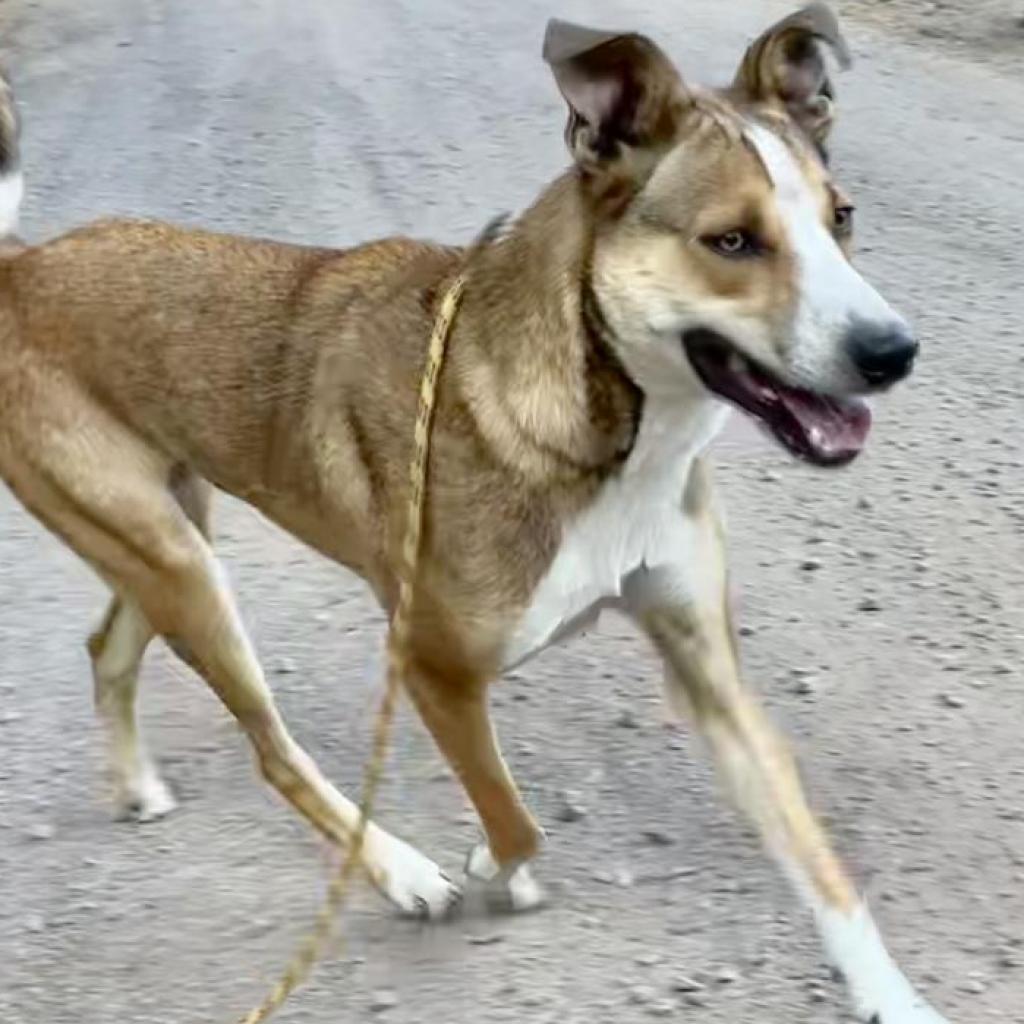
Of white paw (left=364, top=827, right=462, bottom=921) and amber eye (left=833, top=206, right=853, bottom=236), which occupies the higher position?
amber eye (left=833, top=206, right=853, bottom=236)

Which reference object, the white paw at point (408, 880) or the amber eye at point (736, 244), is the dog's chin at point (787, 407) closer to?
the amber eye at point (736, 244)

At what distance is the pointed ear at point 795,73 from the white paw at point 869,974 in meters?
1.51

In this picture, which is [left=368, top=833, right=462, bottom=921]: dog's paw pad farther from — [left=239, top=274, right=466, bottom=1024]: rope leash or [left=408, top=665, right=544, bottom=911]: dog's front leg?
[left=239, top=274, right=466, bottom=1024]: rope leash

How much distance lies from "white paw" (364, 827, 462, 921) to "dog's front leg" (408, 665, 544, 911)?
0.31 feet

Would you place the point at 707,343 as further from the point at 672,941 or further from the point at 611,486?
the point at 672,941

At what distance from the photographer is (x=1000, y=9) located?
14938 millimetres

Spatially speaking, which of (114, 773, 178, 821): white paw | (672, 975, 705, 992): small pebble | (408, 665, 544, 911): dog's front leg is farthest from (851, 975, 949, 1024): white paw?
(114, 773, 178, 821): white paw

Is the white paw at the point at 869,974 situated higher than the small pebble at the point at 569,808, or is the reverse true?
the white paw at the point at 869,974

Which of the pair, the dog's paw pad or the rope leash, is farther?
the dog's paw pad

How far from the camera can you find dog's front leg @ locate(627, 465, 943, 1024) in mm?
4102

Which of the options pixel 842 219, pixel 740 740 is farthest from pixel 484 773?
pixel 842 219

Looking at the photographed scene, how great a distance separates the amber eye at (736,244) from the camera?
371 centimetres

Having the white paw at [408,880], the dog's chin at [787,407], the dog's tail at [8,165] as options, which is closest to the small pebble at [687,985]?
the white paw at [408,880]

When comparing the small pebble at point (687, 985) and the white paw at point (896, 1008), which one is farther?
the small pebble at point (687, 985)
